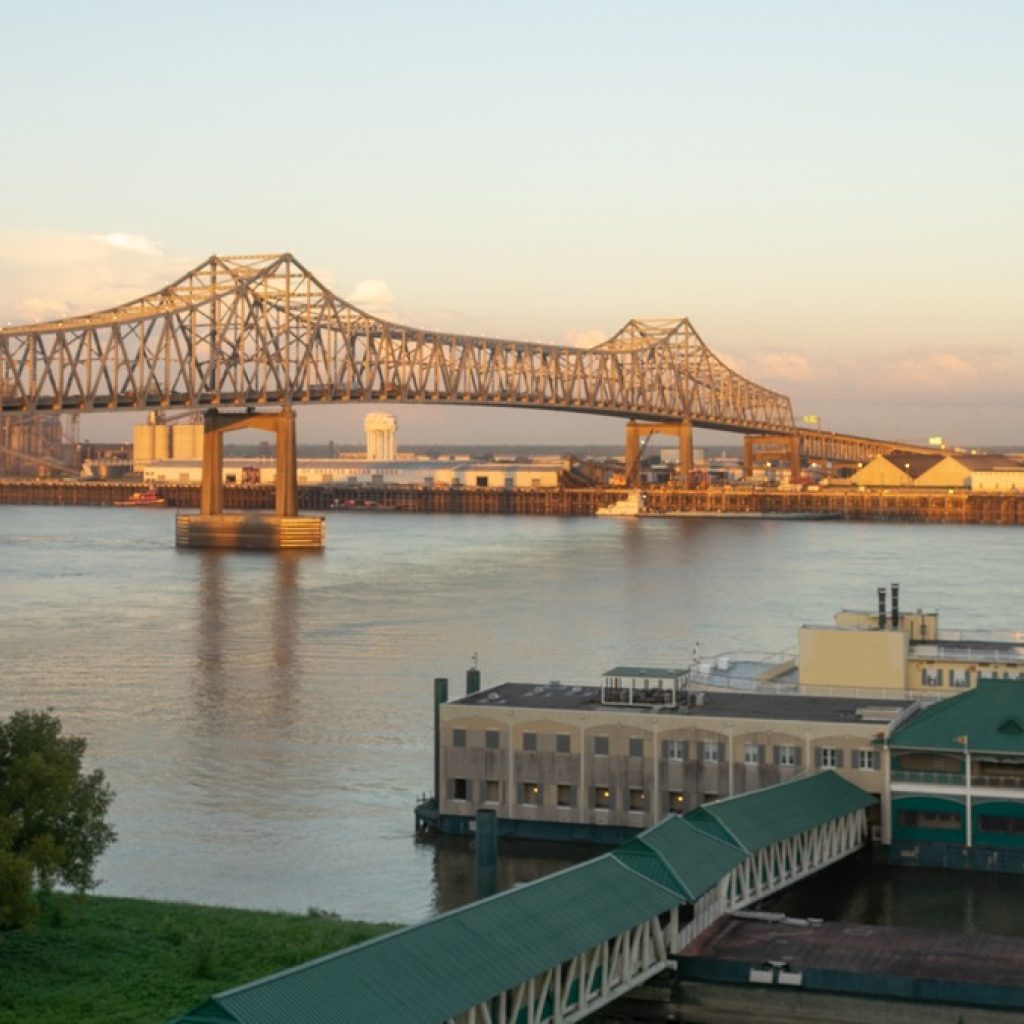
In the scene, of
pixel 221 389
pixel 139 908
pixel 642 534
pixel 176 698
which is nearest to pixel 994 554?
pixel 642 534

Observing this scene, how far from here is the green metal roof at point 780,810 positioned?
23.5m

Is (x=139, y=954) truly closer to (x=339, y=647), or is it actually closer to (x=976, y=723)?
(x=976, y=723)

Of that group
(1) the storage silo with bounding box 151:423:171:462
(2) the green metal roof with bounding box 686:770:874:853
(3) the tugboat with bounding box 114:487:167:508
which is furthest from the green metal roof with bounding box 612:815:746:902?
(1) the storage silo with bounding box 151:423:171:462

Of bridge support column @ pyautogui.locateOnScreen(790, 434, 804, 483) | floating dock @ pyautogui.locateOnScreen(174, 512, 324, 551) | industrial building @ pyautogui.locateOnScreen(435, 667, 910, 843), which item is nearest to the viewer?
industrial building @ pyautogui.locateOnScreen(435, 667, 910, 843)

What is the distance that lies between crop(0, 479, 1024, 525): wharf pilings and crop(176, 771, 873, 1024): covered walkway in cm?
12086

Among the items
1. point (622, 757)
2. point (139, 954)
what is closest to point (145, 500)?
point (622, 757)

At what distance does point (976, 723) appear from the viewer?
90.2 ft

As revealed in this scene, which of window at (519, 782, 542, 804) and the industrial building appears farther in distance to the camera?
window at (519, 782, 542, 804)

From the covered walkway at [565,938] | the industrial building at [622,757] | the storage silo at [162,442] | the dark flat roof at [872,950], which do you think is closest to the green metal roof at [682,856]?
the covered walkway at [565,938]

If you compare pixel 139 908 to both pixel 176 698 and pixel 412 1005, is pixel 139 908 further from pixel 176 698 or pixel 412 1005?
pixel 176 698

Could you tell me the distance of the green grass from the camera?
19.9 metres

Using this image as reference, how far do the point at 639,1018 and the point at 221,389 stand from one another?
85.0 meters

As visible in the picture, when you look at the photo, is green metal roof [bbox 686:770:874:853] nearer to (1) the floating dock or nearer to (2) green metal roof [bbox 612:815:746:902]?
(2) green metal roof [bbox 612:815:746:902]

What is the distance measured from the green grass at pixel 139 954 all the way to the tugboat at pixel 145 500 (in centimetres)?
14478
